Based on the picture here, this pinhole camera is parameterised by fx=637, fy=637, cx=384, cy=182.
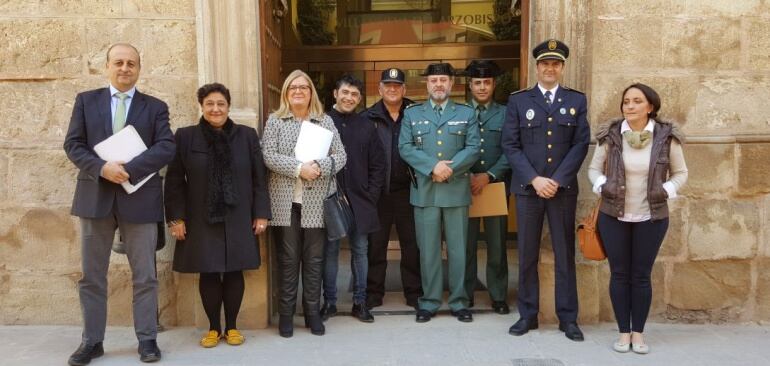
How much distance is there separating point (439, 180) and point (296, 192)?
108 cm

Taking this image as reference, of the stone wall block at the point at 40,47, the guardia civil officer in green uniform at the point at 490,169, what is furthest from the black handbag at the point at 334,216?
the stone wall block at the point at 40,47

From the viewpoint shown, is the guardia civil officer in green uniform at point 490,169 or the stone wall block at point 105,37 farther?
the guardia civil officer in green uniform at point 490,169

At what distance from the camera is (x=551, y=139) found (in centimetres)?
451

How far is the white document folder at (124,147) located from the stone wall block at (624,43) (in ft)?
10.9

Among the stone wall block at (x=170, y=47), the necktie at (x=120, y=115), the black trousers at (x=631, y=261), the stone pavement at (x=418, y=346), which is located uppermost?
the stone wall block at (x=170, y=47)

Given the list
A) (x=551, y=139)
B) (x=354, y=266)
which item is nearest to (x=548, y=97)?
(x=551, y=139)

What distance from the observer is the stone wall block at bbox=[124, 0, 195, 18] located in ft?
15.6

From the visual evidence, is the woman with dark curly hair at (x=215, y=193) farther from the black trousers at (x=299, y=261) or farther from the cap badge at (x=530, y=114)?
the cap badge at (x=530, y=114)

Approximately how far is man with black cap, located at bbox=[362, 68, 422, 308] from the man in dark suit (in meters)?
1.85

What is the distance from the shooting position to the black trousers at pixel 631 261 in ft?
13.7

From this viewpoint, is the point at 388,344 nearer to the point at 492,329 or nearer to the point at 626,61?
the point at 492,329

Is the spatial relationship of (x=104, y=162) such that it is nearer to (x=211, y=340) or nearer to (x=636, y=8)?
(x=211, y=340)

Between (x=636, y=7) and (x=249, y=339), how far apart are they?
3.79 m

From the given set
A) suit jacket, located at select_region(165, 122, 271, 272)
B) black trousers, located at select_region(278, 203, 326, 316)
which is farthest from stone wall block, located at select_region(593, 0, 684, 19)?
suit jacket, located at select_region(165, 122, 271, 272)
